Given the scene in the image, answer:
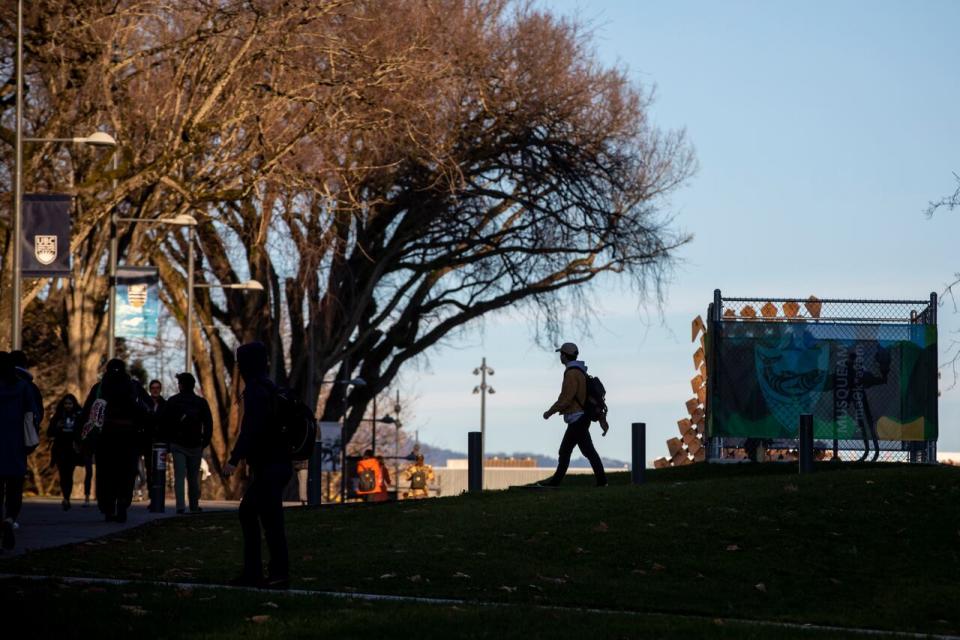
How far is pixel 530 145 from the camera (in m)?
38.9

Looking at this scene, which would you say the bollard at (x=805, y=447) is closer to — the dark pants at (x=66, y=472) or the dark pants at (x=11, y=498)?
the dark pants at (x=11, y=498)

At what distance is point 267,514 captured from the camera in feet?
39.7

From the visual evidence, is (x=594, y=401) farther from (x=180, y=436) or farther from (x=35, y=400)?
(x=35, y=400)

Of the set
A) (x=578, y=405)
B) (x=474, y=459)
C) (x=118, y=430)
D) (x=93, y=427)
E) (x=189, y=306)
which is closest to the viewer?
(x=93, y=427)

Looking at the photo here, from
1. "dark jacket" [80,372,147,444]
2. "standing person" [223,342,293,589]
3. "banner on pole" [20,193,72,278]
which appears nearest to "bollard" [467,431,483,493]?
"dark jacket" [80,372,147,444]

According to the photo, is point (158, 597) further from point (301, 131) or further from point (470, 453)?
point (301, 131)

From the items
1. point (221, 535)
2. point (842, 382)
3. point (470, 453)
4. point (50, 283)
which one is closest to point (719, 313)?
point (842, 382)

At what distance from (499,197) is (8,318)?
1338 cm

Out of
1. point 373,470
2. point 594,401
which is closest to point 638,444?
point 594,401

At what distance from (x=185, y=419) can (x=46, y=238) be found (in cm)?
580

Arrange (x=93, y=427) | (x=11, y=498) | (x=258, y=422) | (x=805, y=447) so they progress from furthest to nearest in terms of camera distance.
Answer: (x=805, y=447), (x=93, y=427), (x=11, y=498), (x=258, y=422)

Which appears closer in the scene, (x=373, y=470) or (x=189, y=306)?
(x=373, y=470)

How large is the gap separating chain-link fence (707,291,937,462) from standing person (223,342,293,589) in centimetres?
1378

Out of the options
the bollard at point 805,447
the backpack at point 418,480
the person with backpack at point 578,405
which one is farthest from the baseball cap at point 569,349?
the backpack at point 418,480
